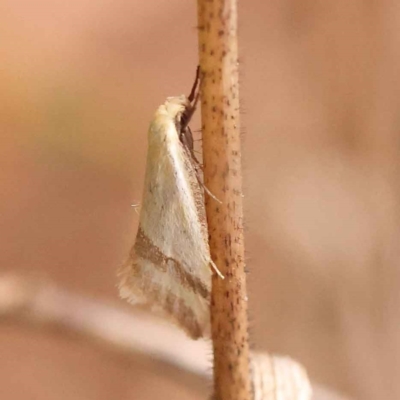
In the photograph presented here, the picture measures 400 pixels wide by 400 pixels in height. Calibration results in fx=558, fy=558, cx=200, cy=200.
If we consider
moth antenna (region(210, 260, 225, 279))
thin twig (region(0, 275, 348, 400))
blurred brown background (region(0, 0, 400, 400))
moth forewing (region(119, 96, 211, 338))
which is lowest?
moth antenna (region(210, 260, 225, 279))

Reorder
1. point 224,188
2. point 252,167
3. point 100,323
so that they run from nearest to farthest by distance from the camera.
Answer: point 224,188 → point 100,323 → point 252,167

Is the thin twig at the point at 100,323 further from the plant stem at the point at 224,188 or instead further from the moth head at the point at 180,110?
the moth head at the point at 180,110

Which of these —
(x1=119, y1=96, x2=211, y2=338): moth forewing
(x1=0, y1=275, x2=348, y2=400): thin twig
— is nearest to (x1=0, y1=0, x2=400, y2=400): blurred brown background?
(x1=0, y1=275, x2=348, y2=400): thin twig

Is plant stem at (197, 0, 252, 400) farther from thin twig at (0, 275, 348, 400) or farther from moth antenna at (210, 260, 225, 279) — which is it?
thin twig at (0, 275, 348, 400)

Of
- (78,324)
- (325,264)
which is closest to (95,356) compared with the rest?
(78,324)

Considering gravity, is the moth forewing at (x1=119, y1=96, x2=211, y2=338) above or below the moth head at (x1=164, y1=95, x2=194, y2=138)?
below

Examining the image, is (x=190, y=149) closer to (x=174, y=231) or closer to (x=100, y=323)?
(x=174, y=231)

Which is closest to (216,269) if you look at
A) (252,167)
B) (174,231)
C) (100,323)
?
(174,231)
